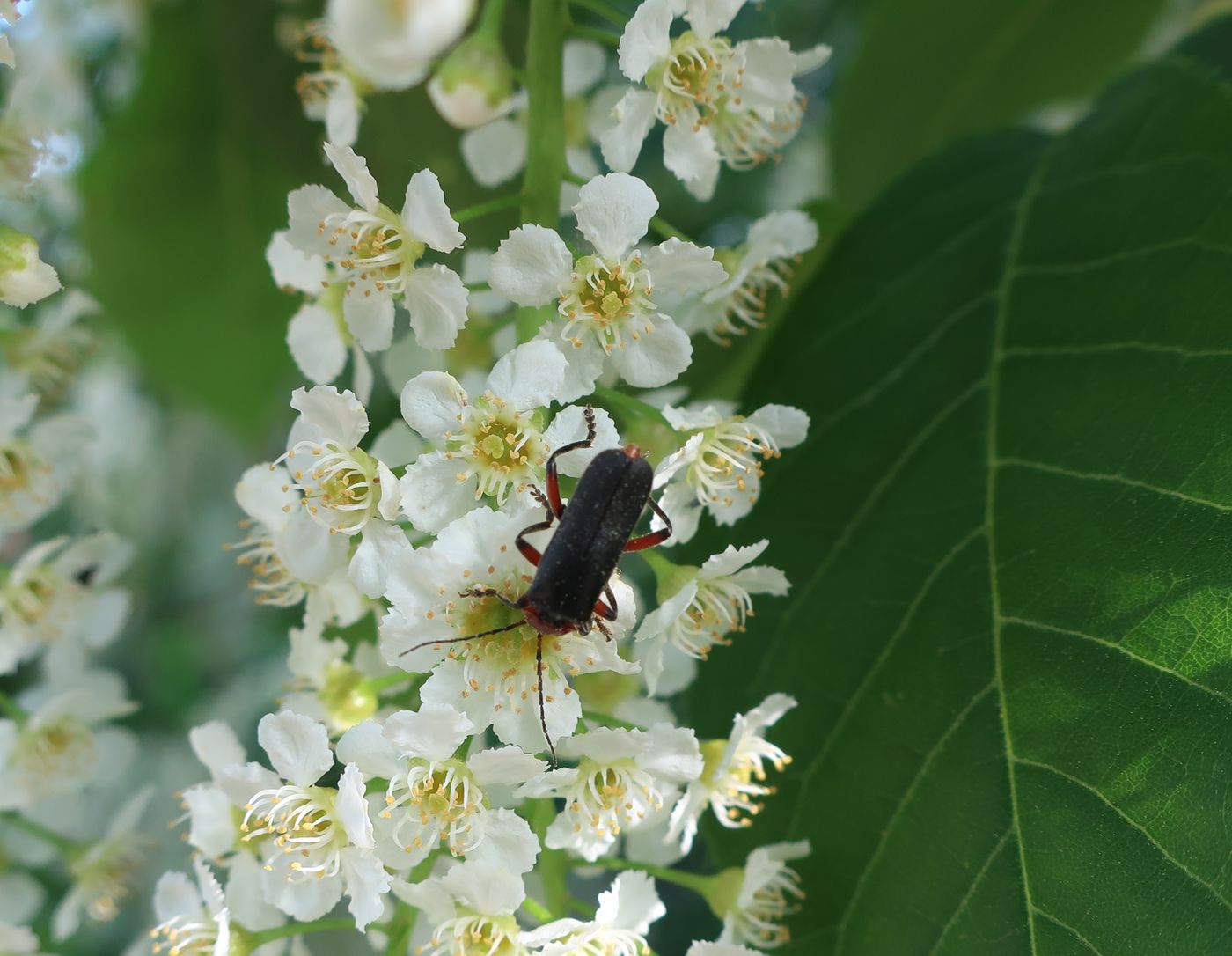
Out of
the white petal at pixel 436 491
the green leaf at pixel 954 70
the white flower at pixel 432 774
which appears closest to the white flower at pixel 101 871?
the white flower at pixel 432 774

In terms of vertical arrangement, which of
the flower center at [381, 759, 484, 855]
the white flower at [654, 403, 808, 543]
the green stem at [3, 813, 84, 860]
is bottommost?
the green stem at [3, 813, 84, 860]

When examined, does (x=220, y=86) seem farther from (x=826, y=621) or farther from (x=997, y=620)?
(x=997, y=620)

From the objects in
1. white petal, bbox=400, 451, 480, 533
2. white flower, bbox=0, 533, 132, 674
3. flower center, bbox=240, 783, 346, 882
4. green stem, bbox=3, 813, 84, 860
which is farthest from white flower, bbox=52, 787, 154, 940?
white petal, bbox=400, 451, 480, 533

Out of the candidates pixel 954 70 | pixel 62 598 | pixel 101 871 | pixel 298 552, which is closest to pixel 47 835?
Answer: pixel 101 871

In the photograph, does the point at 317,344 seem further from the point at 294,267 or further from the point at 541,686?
the point at 541,686

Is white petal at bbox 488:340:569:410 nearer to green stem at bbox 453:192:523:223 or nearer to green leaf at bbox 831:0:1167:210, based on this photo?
green stem at bbox 453:192:523:223

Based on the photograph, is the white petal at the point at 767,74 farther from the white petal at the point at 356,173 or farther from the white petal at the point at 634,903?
the white petal at the point at 634,903
